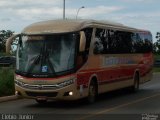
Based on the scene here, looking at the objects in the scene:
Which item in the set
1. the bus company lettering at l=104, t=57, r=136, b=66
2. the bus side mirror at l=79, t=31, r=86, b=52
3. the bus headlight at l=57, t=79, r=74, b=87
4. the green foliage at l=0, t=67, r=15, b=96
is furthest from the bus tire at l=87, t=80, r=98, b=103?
the green foliage at l=0, t=67, r=15, b=96

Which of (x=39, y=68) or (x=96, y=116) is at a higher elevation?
(x=39, y=68)

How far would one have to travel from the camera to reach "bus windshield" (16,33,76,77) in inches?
697

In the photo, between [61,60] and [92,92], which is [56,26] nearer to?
[61,60]

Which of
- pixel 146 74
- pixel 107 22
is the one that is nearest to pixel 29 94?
pixel 107 22

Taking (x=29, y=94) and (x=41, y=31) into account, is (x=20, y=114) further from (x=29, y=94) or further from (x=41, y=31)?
(x=41, y=31)

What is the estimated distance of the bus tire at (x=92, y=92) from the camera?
19.4m

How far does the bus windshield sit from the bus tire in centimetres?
197

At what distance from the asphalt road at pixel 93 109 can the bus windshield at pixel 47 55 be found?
1278mm

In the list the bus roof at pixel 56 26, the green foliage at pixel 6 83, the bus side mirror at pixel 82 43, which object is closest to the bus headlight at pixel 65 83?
the bus side mirror at pixel 82 43

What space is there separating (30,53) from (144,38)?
1120cm

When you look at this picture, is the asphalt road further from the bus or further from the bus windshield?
the bus windshield

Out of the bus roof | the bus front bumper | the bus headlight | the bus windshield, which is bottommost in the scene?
the bus front bumper

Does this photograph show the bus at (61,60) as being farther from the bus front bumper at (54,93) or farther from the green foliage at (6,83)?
the green foliage at (6,83)

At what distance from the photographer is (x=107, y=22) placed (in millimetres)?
22156
